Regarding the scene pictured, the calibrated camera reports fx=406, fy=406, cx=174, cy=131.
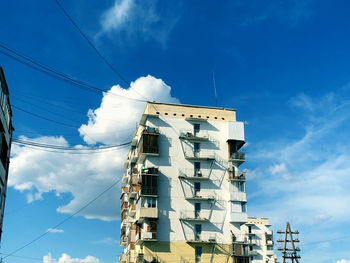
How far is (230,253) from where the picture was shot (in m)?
64.2

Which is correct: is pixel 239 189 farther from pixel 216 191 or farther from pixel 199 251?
pixel 199 251

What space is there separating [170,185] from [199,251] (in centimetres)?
1122

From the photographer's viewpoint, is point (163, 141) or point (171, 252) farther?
point (163, 141)

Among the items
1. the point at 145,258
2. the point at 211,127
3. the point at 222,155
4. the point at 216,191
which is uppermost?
the point at 211,127

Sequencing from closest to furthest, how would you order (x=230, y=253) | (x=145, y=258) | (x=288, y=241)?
1. (x=145, y=258)
2. (x=230, y=253)
3. (x=288, y=241)

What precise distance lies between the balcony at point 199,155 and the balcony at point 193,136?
2181mm

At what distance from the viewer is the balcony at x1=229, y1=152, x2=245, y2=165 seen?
68875mm

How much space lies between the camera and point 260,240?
134 meters

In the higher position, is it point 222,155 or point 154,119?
point 154,119

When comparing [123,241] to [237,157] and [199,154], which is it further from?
[237,157]

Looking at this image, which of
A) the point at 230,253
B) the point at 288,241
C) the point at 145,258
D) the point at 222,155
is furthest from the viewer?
the point at 288,241

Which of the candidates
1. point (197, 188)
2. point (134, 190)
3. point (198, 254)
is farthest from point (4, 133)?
point (198, 254)

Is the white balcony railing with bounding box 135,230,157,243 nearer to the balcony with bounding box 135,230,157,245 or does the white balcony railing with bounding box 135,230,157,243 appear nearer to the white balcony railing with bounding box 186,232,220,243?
the balcony with bounding box 135,230,157,245

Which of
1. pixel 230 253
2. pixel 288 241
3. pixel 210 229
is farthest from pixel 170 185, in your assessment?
pixel 288 241
